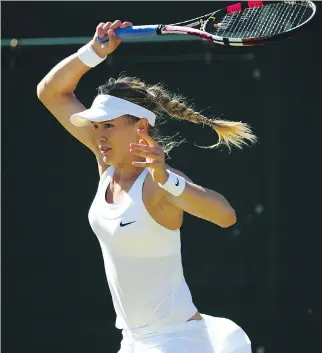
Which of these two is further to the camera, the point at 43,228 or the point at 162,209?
the point at 43,228

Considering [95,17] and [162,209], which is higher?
[95,17]

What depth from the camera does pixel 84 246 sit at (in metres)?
5.92

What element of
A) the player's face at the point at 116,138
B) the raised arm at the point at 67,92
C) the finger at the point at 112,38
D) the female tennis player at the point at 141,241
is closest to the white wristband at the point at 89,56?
the raised arm at the point at 67,92

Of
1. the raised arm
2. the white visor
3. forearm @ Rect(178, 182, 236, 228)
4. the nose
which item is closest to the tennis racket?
the raised arm

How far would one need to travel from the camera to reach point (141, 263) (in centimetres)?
380

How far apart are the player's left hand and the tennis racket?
0.72 m

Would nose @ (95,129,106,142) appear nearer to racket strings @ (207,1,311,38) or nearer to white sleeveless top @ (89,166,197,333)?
white sleeveless top @ (89,166,197,333)

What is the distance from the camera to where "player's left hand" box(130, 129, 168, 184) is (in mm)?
3398

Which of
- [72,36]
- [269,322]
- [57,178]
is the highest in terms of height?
[72,36]

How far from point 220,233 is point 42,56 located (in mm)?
1324

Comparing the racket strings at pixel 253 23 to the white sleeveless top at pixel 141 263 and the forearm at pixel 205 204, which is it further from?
the forearm at pixel 205 204

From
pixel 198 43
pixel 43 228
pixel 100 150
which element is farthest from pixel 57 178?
pixel 100 150

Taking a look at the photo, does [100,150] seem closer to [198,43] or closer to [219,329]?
[219,329]

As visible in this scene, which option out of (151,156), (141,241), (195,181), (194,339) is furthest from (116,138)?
(195,181)
